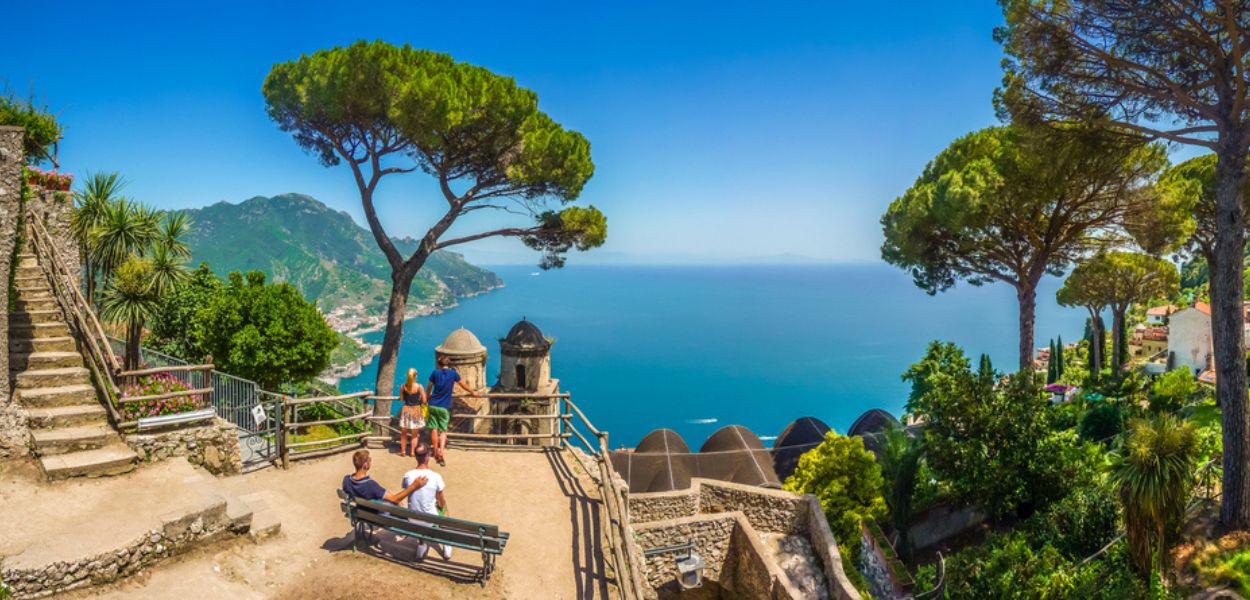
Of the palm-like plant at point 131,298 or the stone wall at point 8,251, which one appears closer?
the stone wall at point 8,251

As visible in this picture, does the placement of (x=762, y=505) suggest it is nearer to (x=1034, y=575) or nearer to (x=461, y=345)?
(x=1034, y=575)

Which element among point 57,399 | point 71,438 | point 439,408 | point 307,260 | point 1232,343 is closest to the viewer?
point 71,438

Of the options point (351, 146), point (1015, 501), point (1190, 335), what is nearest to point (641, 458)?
point (1015, 501)

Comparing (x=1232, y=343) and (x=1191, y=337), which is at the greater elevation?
(x=1232, y=343)

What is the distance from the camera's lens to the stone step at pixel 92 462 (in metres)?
6.68

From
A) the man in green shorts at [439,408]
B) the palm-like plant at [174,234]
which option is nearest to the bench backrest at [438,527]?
the man in green shorts at [439,408]

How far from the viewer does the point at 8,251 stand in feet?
23.5

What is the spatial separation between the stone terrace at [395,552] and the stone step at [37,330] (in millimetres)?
3489

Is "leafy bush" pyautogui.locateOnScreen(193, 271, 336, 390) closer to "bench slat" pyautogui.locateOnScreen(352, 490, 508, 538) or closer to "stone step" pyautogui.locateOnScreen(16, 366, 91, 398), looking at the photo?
"stone step" pyautogui.locateOnScreen(16, 366, 91, 398)

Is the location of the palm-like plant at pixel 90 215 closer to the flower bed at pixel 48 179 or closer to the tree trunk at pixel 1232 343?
the flower bed at pixel 48 179

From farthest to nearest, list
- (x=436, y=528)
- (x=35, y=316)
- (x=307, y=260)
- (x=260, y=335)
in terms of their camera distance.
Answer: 1. (x=307, y=260)
2. (x=260, y=335)
3. (x=35, y=316)
4. (x=436, y=528)

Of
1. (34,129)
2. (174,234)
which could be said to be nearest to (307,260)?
(174,234)

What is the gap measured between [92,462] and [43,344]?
2.85m

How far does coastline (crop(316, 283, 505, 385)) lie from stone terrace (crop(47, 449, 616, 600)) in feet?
193
